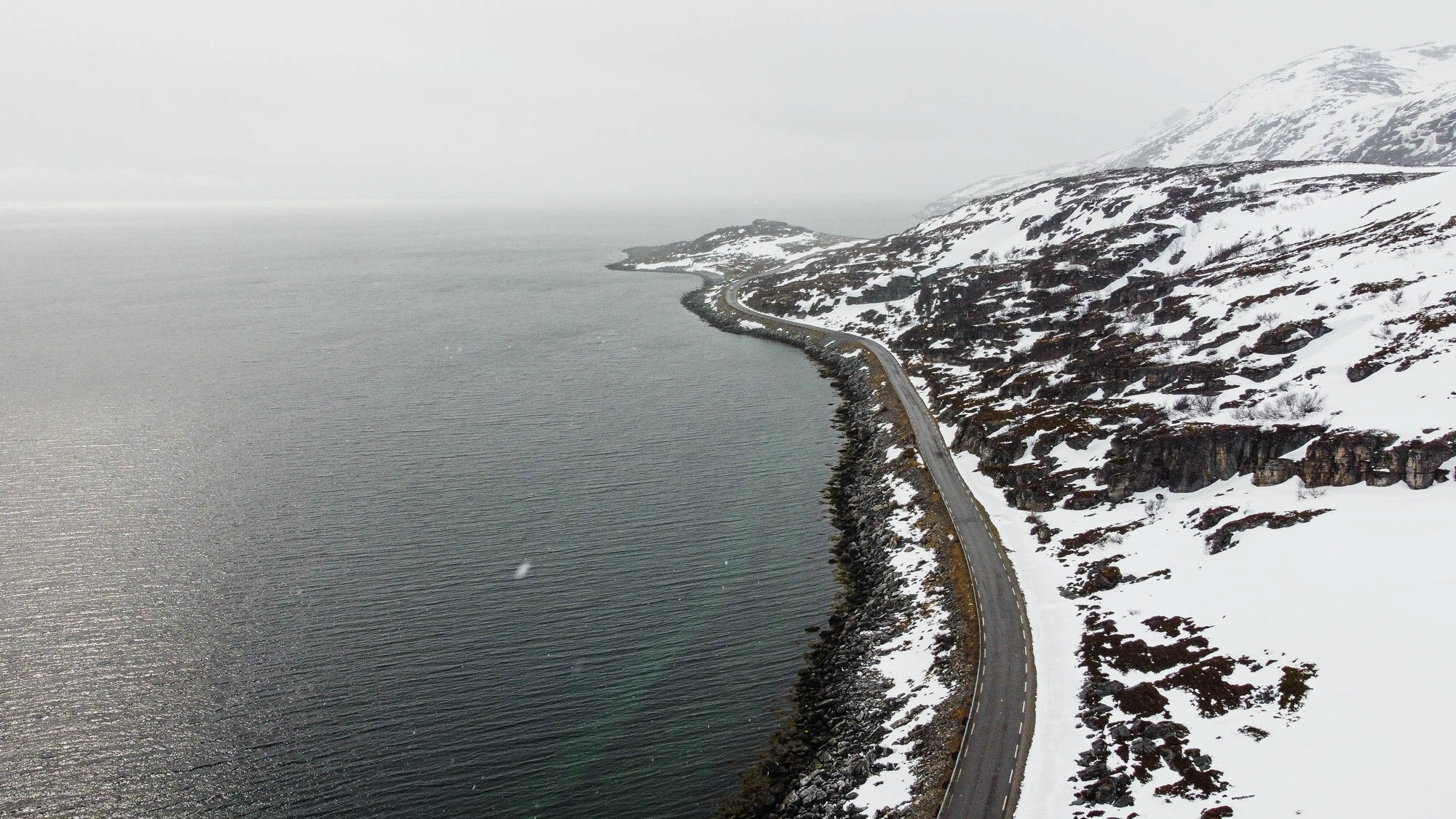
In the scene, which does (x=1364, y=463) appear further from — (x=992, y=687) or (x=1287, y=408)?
(x=992, y=687)

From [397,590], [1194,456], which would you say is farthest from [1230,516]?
[397,590]

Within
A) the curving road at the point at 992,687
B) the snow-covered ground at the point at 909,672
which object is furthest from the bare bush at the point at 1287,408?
the snow-covered ground at the point at 909,672

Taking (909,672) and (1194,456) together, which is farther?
(1194,456)

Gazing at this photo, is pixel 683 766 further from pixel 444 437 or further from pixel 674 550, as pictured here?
pixel 444 437

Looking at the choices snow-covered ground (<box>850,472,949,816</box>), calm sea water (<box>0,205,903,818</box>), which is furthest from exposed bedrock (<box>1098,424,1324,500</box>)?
calm sea water (<box>0,205,903,818</box>)

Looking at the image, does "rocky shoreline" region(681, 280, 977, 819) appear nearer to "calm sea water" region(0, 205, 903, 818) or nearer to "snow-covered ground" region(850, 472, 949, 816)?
"snow-covered ground" region(850, 472, 949, 816)

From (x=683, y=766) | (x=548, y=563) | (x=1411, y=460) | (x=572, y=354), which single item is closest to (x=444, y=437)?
(x=548, y=563)
